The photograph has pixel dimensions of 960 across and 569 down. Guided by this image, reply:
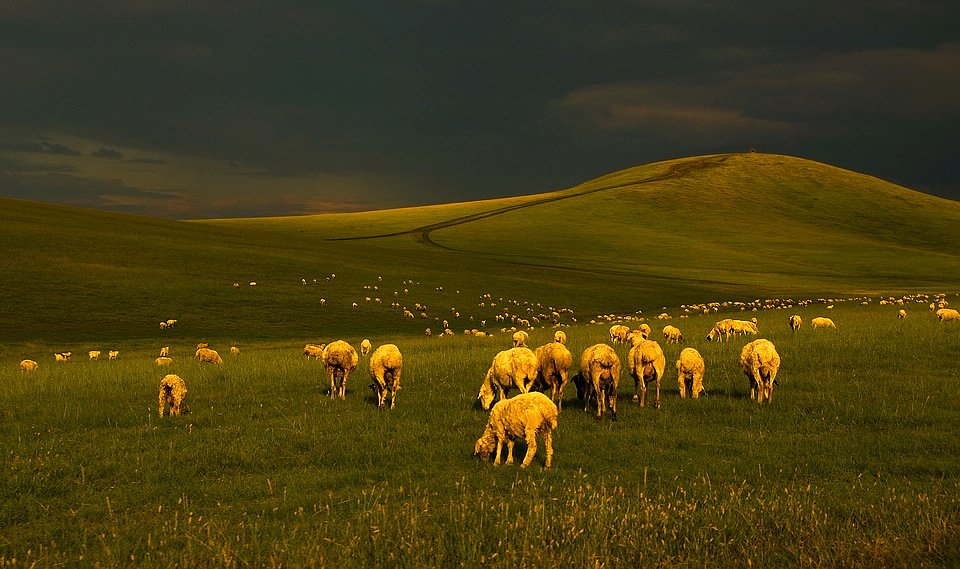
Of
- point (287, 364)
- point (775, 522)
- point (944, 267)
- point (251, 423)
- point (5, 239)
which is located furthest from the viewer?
point (944, 267)

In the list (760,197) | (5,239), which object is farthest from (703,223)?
(5,239)

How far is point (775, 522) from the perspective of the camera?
22.3 ft

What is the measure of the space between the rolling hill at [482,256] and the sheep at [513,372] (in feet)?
90.4

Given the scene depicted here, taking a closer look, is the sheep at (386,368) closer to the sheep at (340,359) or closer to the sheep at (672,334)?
the sheep at (340,359)

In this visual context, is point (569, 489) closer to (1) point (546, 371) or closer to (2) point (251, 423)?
(1) point (546, 371)

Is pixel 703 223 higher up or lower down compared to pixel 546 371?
higher up

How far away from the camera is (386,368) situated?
13711mm

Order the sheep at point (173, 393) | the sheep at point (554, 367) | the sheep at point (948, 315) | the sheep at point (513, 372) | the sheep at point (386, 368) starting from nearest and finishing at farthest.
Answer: the sheep at point (513, 372) → the sheep at point (173, 393) → the sheep at point (554, 367) → the sheep at point (386, 368) → the sheep at point (948, 315)

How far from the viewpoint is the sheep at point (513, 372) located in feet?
41.2

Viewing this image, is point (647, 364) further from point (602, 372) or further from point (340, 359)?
point (340, 359)

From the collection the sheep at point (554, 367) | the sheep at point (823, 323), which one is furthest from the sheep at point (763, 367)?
the sheep at point (823, 323)

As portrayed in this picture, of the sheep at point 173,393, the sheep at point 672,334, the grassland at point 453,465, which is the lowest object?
the grassland at point 453,465

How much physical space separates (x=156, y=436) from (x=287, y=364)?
9.14 meters

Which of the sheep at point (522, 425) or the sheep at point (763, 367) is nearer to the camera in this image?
the sheep at point (522, 425)
